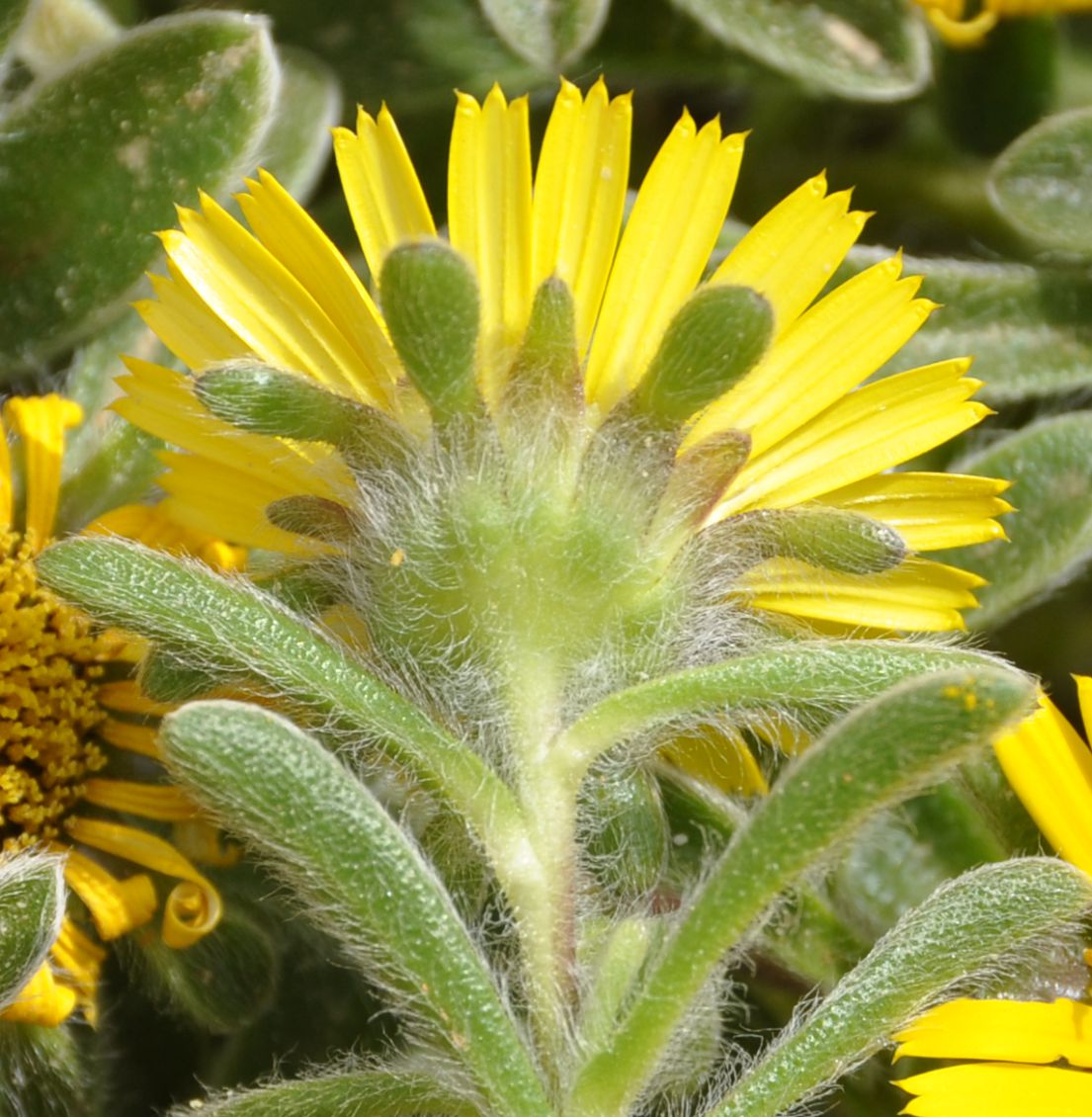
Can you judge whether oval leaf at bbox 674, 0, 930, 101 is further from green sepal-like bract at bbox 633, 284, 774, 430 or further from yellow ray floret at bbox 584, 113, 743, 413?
green sepal-like bract at bbox 633, 284, 774, 430

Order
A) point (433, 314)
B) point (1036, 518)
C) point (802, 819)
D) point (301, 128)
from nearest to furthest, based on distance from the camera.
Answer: point (802, 819) < point (433, 314) < point (1036, 518) < point (301, 128)

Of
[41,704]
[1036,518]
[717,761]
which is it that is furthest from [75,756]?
[1036,518]

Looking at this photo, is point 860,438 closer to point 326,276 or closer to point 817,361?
point 817,361

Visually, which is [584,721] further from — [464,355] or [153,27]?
[153,27]

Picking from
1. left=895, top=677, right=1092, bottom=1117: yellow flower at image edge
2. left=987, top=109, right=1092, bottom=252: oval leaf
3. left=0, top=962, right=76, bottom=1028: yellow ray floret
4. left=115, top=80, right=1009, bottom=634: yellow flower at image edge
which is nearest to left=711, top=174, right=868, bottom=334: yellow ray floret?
left=115, top=80, right=1009, bottom=634: yellow flower at image edge

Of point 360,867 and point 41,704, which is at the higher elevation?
point 360,867

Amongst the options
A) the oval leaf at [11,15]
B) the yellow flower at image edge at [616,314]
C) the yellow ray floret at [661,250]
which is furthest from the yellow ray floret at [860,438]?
the oval leaf at [11,15]
